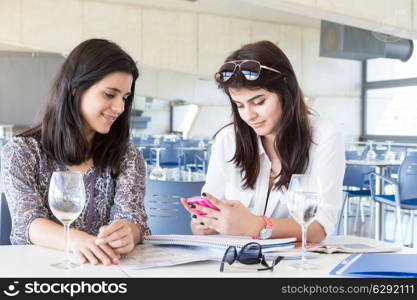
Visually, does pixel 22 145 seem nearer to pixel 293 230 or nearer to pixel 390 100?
pixel 293 230

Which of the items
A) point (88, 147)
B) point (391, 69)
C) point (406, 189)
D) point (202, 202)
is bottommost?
point (406, 189)

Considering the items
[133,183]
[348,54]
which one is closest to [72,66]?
[133,183]

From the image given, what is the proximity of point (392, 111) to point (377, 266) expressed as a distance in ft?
37.9

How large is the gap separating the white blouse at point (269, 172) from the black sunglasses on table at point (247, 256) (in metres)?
0.52

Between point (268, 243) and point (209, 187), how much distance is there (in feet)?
2.37

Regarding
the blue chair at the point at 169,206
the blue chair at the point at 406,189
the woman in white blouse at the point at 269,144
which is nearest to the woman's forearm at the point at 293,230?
the woman in white blouse at the point at 269,144

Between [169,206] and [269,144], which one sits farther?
[169,206]

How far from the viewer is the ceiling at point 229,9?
11147 mm

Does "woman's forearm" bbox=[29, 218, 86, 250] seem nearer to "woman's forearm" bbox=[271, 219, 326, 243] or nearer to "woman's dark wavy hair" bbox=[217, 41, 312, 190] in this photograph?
"woman's forearm" bbox=[271, 219, 326, 243]

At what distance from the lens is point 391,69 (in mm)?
12141

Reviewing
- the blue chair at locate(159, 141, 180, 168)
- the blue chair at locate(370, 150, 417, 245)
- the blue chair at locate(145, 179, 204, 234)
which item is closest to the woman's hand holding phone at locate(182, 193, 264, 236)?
the blue chair at locate(145, 179, 204, 234)

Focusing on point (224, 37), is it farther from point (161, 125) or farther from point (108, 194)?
point (108, 194)

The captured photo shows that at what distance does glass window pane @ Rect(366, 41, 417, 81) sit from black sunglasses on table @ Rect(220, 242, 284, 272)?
10077 millimetres

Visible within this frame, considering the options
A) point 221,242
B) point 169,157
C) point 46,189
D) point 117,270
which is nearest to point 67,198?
point 117,270
